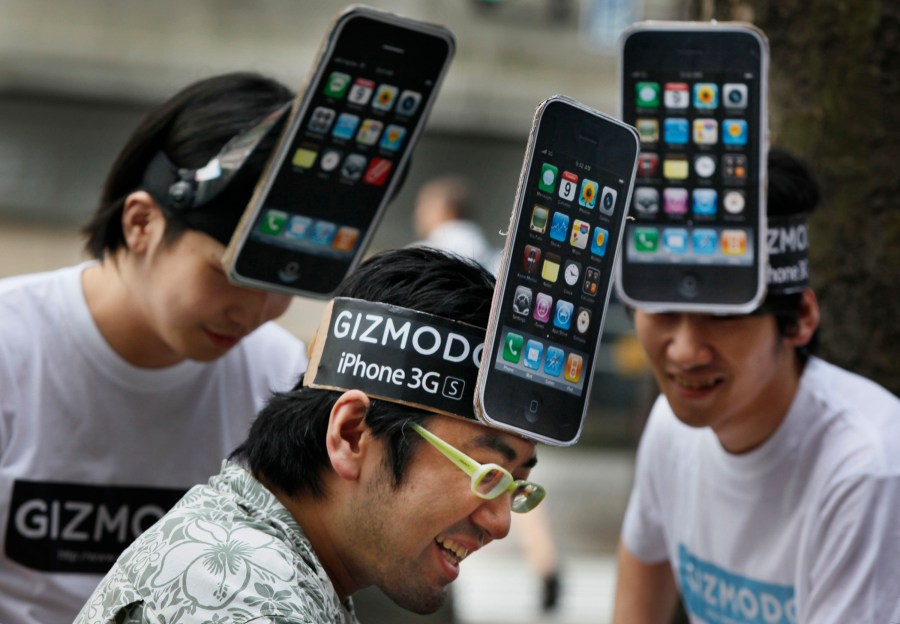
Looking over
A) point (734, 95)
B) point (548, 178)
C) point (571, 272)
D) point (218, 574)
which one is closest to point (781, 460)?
point (734, 95)

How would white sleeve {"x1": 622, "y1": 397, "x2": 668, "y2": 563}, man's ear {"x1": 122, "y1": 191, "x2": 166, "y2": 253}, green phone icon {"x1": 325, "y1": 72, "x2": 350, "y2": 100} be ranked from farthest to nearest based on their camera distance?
white sleeve {"x1": 622, "y1": 397, "x2": 668, "y2": 563}
man's ear {"x1": 122, "y1": 191, "x2": 166, "y2": 253}
green phone icon {"x1": 325, "y1": 72, "x2": 350, "y2": 100}

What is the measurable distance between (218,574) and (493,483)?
0.48 metres

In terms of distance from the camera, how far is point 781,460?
3.09 m

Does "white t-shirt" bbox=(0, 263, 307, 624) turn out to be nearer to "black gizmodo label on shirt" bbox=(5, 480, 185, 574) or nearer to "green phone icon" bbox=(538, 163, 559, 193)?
"black gizmodo label on shirt" bbox=(5, 480, 185, 574)

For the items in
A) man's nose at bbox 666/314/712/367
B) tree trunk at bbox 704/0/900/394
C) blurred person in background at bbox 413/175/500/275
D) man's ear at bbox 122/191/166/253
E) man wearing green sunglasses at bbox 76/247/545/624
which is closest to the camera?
man wearing green sunglasses at bbox 76/247/545/624

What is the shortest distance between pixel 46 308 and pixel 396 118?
103 centimetres

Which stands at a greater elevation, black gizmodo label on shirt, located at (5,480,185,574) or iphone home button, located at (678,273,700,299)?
iphone home button, located at (678,273,700,299)

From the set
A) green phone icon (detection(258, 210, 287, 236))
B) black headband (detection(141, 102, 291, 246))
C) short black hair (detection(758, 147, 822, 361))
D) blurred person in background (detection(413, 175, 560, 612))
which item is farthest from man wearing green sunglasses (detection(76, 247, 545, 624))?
blurred person in background (detection(413, 175, 560, 612))

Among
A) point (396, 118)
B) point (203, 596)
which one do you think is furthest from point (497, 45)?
point (203, 596)

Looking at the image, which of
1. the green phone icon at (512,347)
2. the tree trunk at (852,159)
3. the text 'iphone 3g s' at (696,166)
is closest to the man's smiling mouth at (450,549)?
the green phone icon at (512,347)

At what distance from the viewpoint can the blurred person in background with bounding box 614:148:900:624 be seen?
A: 111 inches

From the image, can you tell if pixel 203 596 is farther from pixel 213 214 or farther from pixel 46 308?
pixel 46 308

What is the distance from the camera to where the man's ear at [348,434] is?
7.14ft

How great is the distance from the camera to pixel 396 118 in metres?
2.87
